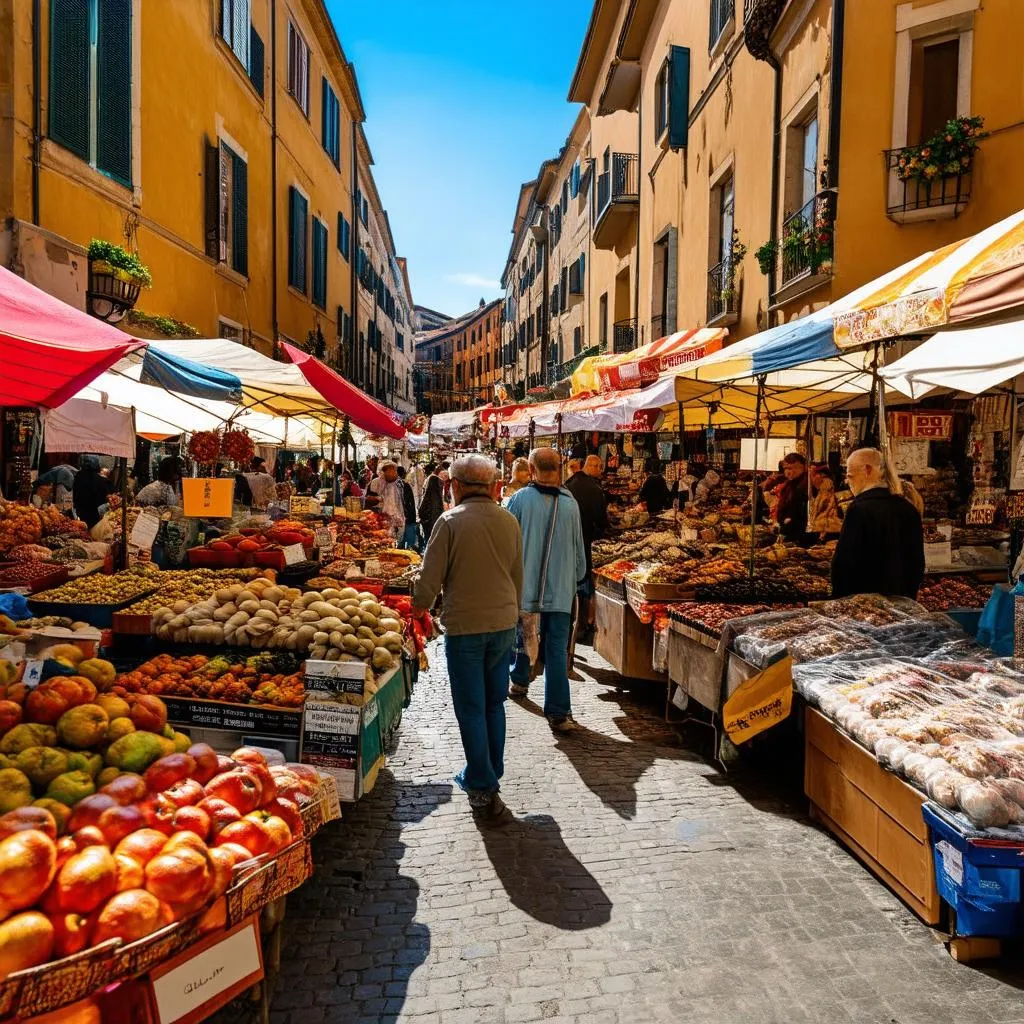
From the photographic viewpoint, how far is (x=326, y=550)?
8.57 meters

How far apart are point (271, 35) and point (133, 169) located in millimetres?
8706

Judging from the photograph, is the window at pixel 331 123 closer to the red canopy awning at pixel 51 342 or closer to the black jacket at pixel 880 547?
the red canopy awning at pixel 51 342

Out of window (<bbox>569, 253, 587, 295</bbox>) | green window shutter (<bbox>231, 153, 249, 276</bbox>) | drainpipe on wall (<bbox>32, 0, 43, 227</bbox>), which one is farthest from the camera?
window (<bbox>569, 253, 587, 295</bbox>)

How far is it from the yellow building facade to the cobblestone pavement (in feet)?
25.3

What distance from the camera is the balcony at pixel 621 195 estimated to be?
21.6 m

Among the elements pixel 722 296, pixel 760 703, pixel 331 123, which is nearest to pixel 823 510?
pixel 760 703

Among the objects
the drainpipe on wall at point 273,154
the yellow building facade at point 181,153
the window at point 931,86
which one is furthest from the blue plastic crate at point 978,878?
the drainpipe on wall at point 273,154

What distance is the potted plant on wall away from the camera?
931 cm

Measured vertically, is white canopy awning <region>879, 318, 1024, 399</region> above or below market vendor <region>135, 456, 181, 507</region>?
above

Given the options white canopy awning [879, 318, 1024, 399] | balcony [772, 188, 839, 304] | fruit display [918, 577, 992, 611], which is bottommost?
fruit display [918, 577, 992, 611]

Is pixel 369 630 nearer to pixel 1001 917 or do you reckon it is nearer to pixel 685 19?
pixel 1001 917

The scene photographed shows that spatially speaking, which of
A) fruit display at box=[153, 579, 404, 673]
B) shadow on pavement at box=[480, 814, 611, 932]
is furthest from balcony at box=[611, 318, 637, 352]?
shadow on pavement at box=[480, 814, 611, 932]

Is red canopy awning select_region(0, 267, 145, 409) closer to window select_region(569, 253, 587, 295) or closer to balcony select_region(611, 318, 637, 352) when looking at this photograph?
balcony select_region(611, 318, 637, 352)

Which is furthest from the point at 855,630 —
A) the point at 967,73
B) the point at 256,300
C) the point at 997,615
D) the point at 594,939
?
the point at 256,300
